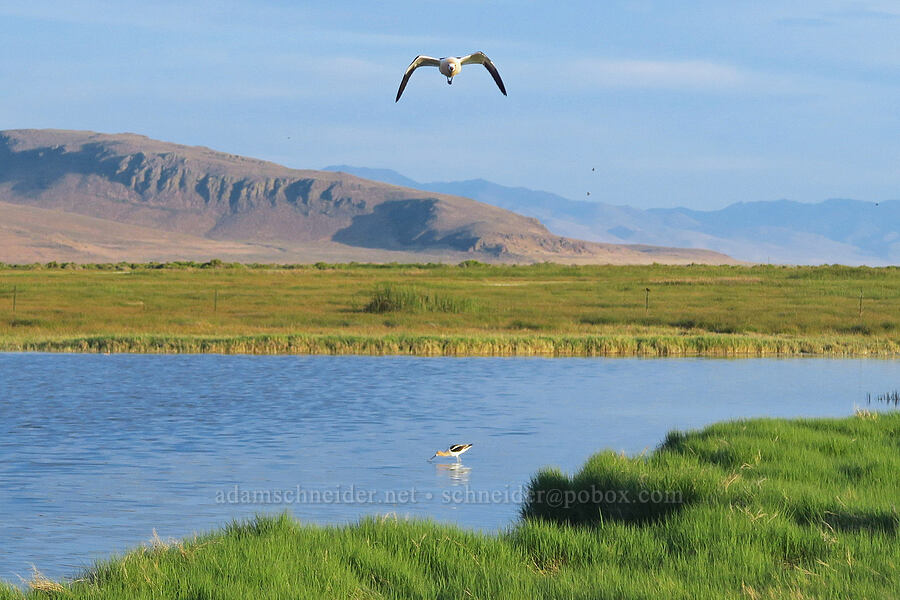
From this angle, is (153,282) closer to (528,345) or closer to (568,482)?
(528,345)

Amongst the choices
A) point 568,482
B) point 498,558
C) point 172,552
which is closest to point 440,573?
point 498,558

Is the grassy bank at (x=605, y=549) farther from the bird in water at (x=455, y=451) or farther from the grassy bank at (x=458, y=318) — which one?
the grassy bank at (x=458, y=318)

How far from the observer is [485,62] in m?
15.3

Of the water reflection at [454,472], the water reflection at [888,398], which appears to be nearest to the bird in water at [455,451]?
the water reflection at [454,472]

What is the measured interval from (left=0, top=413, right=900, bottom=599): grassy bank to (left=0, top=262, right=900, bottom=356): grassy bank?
2709 cm

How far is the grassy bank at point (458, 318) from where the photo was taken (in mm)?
41031

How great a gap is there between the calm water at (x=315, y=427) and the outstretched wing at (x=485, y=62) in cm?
551

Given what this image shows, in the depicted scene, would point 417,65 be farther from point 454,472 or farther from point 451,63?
point 454,472

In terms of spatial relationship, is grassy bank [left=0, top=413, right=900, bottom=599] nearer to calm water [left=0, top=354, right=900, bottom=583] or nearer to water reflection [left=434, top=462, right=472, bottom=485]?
calm water [left=0, top=354, right=900, bottom=583]

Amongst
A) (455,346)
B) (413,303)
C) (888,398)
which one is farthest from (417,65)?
(413,303)

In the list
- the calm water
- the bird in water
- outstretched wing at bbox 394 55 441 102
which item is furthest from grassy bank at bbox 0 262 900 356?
outstretched wing at bbox 394 55 441 102

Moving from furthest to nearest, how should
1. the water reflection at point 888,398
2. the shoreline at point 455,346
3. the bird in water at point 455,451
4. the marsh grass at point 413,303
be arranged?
the marsh grass at point 413,303
the shoreline at point 455,346
the water reflection at point 888,398
the bird in water at point 455,451

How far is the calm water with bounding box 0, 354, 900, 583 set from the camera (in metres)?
14.7

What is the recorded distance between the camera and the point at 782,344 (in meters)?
42.2
